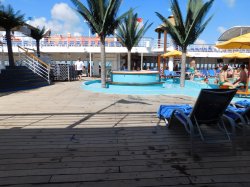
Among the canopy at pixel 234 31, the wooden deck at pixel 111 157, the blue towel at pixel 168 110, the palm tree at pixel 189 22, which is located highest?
the canopy at pixel 234 31

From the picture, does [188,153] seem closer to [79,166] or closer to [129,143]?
[129,143]

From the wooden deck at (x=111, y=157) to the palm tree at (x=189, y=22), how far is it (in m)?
7.45

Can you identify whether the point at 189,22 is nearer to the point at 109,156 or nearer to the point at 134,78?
the point at 134,78

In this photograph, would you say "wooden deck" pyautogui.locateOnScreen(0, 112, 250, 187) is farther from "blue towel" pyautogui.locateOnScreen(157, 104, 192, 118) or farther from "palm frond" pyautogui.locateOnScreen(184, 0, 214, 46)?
"palm frond" pyautogui.locateOnScreen(184, 0, 214, 46)

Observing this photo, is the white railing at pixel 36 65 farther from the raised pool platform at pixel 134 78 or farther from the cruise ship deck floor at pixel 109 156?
the cruise ship deck floor at pixel 109 156

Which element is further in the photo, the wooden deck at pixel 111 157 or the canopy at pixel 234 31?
the canopy at pixel 234 31

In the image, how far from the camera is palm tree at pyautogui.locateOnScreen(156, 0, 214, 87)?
10.5 m

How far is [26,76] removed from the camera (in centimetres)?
1263

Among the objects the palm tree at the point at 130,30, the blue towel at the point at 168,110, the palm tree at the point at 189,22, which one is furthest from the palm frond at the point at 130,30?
the blue towel at the point at 168,110

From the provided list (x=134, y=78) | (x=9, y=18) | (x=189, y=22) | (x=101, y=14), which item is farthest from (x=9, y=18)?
(x=189, y=22)

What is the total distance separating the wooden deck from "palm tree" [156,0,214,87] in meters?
7.45

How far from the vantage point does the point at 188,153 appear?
318 cm

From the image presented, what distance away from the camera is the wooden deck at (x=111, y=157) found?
96.3 inches

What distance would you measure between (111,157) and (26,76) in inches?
431
